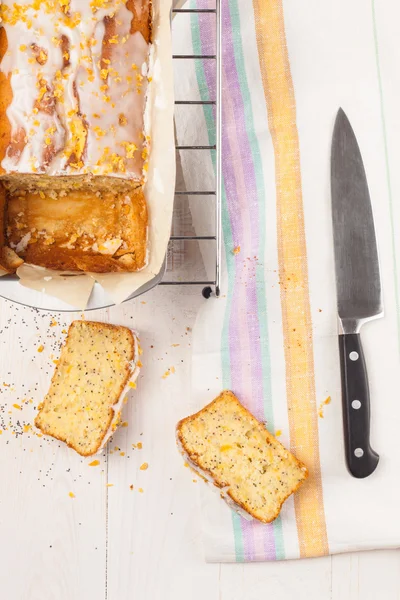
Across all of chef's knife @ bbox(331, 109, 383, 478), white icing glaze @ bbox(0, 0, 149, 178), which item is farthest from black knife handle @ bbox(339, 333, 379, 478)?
white icing glaze @ bbox(0, 0, 149, 178)

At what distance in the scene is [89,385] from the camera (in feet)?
6.70

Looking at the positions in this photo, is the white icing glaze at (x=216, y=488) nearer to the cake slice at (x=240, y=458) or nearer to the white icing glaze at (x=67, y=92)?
the cake slice at (x=240, y=458)

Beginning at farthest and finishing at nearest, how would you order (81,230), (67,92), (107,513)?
(107,513) < (81,230) < (67,92)

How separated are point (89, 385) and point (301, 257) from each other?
823 mm

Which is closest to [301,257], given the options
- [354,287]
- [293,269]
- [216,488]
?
[293,269]

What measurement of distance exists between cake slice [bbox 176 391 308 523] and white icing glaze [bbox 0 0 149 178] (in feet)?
2.72

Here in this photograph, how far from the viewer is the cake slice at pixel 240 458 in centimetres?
195

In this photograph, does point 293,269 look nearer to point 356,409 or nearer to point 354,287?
point 354,287

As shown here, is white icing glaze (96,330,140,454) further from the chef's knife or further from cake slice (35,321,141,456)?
the chef's knife

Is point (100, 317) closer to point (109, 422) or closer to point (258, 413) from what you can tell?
point (109, 422)

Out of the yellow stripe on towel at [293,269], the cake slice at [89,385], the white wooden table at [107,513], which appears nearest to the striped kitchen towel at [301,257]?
the yellow stripe on towel at [293,269]

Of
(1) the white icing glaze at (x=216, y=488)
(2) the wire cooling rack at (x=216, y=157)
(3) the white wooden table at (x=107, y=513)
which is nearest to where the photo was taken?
(2) the wire cooling rack at (x=216, y=157)

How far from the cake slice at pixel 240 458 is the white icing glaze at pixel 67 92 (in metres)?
0.83

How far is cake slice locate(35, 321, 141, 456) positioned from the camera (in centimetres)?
203
